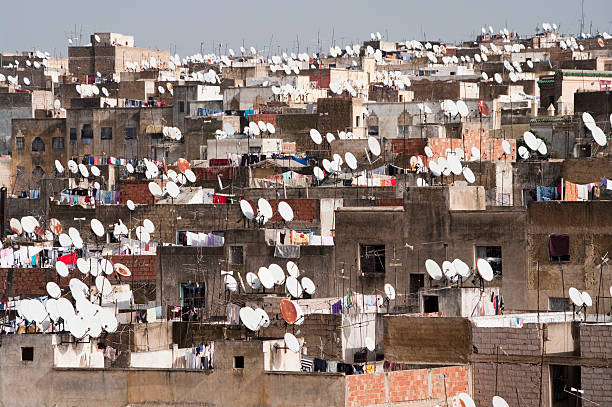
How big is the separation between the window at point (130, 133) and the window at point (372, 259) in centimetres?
3122

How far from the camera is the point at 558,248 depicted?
122 feet

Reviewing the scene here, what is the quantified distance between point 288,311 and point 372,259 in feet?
22.1

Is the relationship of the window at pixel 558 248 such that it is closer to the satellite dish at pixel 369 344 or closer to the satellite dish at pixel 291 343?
the satellite dish at pixel 369 344

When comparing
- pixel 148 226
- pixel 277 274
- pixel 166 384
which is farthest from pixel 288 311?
pixel 148 226

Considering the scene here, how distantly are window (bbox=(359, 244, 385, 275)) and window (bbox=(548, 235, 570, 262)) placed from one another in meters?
3.82

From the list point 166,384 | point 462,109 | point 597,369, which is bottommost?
point 166,384

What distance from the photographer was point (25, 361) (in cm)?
2992

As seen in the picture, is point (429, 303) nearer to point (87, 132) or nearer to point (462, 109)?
point (462, 109)

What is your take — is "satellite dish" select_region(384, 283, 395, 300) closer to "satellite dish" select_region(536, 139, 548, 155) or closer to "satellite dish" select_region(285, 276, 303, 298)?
"satellite dish" select_region(285, 276, 303, 298)

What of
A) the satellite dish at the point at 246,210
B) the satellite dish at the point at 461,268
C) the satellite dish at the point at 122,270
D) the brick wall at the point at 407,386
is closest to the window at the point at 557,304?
the satellite dish at the point at 461,268

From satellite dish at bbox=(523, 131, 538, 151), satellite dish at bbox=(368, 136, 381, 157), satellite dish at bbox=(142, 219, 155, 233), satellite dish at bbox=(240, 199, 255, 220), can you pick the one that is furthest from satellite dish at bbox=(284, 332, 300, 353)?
satellite dish at bbox=(368, 136, 381, 157)

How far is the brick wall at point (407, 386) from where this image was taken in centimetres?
2775

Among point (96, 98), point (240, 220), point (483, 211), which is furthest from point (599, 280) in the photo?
point (96, 98)

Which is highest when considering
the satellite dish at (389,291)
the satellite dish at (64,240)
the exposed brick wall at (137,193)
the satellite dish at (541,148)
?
the satellite dish at (541,148)
